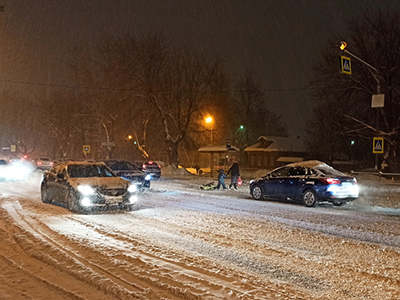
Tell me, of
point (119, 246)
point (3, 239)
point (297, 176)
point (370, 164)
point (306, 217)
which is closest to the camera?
point (119, 246)

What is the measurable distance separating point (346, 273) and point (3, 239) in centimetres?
662

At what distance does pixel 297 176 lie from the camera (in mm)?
16703

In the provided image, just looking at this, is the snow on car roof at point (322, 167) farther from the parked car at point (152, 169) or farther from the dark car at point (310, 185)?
the parked car at point (152, 169)

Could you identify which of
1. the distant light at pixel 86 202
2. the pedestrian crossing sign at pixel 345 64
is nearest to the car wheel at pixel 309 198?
the pedestrian crossing sign at pixel 345 64

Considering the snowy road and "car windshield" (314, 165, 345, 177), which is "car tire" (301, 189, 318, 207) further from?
the snowy road

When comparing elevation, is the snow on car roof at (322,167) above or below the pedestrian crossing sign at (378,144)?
below

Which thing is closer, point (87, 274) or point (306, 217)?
point (87, 274)

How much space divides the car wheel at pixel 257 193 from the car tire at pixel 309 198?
8.21ft

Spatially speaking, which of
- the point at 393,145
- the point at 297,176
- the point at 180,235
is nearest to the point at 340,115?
the point at 393,145

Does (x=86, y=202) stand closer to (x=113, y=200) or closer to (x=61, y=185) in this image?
(x=113, y=200)

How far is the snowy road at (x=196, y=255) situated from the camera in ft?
18.9

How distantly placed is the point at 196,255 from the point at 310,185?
924 centimetres

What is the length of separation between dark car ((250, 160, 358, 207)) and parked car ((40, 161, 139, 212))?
6.05 meters

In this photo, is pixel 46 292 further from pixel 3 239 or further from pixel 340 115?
pixel 340 115
